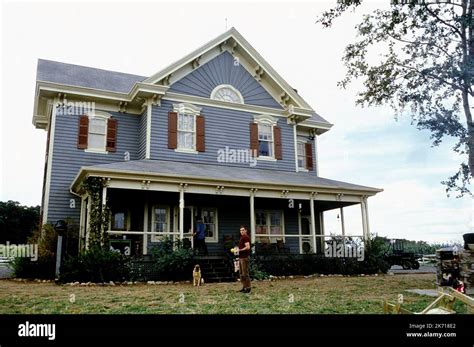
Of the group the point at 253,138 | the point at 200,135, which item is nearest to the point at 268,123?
the point at 253,138

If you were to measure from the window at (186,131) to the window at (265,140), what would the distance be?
220 cm

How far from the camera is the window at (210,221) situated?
459 inches

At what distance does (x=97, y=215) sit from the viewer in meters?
8.77

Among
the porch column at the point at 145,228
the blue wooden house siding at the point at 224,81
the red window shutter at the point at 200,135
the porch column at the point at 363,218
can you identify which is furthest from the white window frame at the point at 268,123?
the porch column at the point at 145,228

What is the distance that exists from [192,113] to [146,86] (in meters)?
1.59

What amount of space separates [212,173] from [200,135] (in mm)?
1797

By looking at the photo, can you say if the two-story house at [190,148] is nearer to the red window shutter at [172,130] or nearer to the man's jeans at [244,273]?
the red window shutter at [172,130]

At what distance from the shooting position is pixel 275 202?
12.5 meters

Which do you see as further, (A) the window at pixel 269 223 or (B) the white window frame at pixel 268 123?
(B) the white window frame at pixel 268 123

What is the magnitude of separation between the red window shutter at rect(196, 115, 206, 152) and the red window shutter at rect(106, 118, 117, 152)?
2326 millimetres

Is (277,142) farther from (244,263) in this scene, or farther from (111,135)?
(244,263)

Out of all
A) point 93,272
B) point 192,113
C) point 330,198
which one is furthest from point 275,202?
point 93,272

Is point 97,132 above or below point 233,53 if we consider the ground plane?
below

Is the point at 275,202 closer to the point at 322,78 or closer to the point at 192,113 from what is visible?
the point at 192,113
